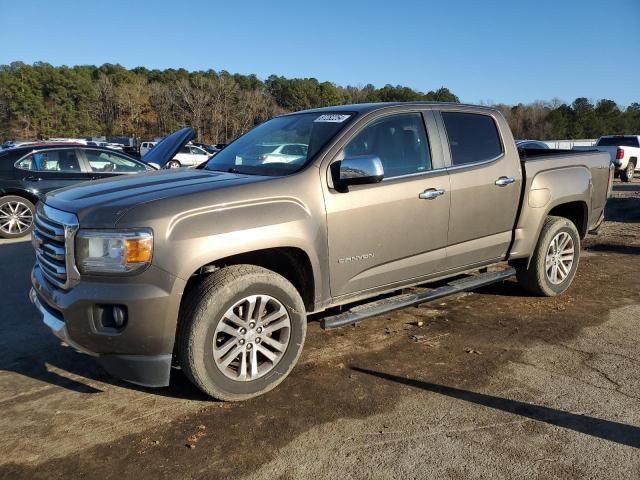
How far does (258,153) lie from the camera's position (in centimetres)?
433

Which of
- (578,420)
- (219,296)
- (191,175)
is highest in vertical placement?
(191,175)

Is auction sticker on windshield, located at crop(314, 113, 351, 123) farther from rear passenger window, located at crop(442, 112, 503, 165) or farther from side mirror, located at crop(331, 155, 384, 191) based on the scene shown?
rear passenger window, located at crop(442, 112, 503, 165)

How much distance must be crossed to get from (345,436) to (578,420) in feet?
4.57

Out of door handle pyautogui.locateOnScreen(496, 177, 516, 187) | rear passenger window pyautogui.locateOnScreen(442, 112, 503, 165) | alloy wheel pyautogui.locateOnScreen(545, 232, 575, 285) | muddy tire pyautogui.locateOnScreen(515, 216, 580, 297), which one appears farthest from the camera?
alloy wheel pyautogui.locateOnScreen(545, 232, 575, 285)

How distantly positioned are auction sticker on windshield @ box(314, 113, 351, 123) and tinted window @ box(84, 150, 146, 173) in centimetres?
640

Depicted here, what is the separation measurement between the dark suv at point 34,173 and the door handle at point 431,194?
6.28 metres

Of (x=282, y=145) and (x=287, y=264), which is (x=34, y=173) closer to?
(x=282, y=145)

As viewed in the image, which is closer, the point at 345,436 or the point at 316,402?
the point at 345,436

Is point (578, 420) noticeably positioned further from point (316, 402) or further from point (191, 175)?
point (191, 175)

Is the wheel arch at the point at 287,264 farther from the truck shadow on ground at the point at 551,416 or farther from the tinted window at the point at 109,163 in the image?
the tinted window at the point at 109,163

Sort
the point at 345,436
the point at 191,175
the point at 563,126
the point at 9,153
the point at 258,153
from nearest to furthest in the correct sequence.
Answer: the point at 345,436 < the point at 191,175 < the point at 258,153 < the point at 9,153 < the point at 563,126

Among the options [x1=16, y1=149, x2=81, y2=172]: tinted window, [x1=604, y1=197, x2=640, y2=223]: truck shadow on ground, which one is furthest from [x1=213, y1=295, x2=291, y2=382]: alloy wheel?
[x1=604, y1=197, x2=640, y2=223]: truck shadow on ground

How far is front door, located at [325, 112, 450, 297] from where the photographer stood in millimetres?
3793

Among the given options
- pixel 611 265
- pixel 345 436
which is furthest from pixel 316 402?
pixel 611 265
